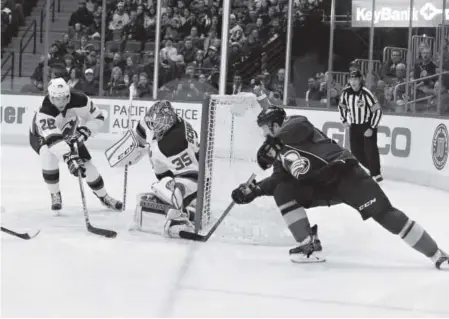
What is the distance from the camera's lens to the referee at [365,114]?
657 centimetres

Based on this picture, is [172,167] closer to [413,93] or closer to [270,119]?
[270,119]

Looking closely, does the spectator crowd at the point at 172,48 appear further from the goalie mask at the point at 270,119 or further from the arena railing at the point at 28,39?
the goalie mask at the point at 270,119

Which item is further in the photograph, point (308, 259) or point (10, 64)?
point (10, 64)

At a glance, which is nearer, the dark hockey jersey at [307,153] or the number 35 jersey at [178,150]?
the dark hockey jersey at [307,153]

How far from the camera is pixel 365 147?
6633 mm

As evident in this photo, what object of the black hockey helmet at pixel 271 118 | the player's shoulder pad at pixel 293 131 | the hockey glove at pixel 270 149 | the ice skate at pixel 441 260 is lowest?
the ice skate at pixel 441 260

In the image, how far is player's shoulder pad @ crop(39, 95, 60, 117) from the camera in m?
4.37

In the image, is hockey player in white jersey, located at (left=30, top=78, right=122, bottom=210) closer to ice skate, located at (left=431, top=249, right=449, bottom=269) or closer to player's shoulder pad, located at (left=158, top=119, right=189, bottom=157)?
player's shoulder pad, located at (left=158, top=119, right=189, bottom=157)

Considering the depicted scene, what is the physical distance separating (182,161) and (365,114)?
2.94m

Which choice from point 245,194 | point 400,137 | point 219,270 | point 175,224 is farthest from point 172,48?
point 219,270

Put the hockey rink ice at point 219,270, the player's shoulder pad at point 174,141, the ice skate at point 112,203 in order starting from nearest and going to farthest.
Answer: the hockey rink ice at point 219,270
the player's shoulder pad at point 174,141
the ice skate at point 112,203

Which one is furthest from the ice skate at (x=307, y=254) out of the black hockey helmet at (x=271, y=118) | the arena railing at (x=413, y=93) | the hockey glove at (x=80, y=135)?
the arena railing at (x=413, y=93)

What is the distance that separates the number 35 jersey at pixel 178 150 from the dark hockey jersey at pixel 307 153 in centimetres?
68

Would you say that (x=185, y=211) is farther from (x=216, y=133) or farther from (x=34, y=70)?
(x=34, y=70)
